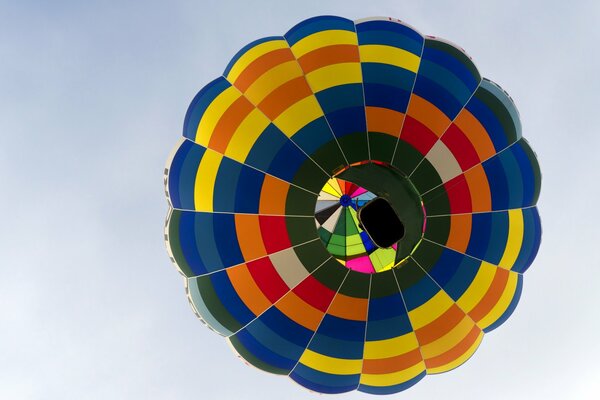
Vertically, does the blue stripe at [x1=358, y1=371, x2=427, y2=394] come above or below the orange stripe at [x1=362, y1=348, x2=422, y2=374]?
below

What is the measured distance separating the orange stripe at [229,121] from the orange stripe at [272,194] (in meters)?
0.62

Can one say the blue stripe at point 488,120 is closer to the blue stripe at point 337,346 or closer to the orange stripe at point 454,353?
the orange stripe at point 454,353

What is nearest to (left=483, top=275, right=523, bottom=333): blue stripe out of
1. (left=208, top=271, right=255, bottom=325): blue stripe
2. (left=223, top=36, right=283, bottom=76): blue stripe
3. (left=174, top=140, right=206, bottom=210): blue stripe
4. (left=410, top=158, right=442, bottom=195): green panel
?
(left=410, top=158, right=442, bottom=195): green panel

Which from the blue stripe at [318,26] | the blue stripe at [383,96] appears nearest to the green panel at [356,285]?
the blue stripe at [383,96]

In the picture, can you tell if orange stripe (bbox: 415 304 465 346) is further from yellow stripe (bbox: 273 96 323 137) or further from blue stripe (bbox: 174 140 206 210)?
blue stripe (bbox: 174 140 206 210)

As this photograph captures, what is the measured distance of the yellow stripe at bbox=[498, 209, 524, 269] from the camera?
6.22 metres

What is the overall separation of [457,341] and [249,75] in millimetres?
3746

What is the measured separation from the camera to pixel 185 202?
6.10m

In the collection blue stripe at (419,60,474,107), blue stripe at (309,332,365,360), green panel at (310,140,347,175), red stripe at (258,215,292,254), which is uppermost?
blue stripe at (419,60,474,107)

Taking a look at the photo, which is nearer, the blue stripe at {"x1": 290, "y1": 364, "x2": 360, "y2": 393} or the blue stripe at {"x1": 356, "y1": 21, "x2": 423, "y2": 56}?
the blue stripe at {"x1": 356, "y1": 21, "x2": 423, "y2": 56}

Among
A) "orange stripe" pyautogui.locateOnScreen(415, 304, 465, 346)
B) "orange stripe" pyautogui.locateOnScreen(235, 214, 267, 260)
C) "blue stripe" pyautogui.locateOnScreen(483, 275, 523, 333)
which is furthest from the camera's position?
"blue stripe" pyautogui.locateOnScreen(483, 275, 523, 333)

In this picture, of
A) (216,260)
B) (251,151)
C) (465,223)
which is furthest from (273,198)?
(465,223)

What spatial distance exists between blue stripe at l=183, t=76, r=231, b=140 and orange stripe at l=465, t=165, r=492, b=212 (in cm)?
280

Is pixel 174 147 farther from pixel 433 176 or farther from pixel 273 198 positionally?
pixel 433 176
